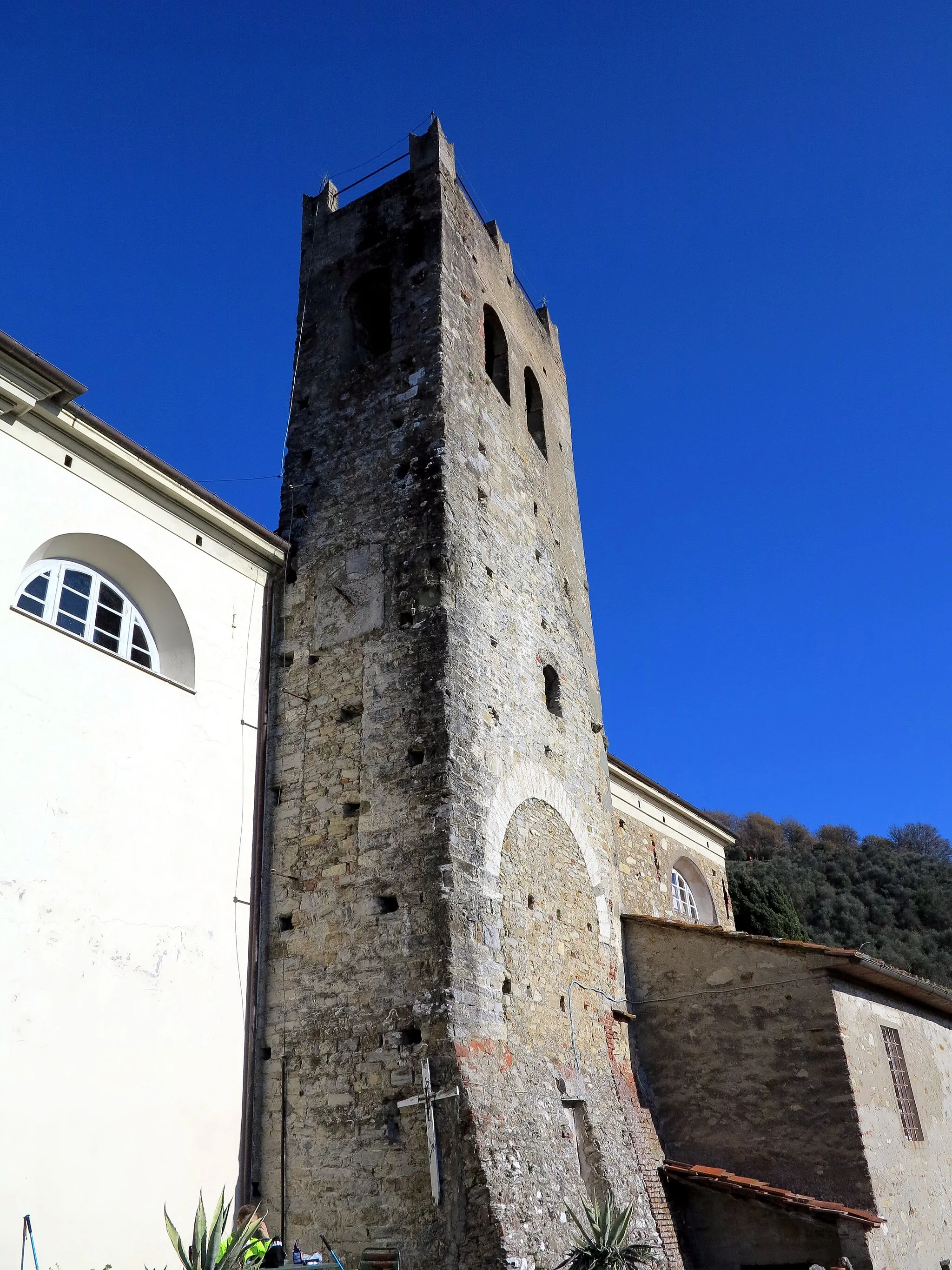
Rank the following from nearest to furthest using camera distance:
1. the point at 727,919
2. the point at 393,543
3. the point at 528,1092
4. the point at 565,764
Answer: the point at 528,1092, the point at 393,543, the point at 565,764, the point at 727,919

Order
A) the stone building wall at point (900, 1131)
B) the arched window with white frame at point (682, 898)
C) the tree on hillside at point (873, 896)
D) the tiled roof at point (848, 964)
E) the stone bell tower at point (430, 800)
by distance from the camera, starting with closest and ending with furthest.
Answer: the stone bell tower at point (430, 800) → the stone building wall at point (900, 1131) → the tiled roof at point (848, 964) → the arched window with white frame at point (682, 898) → the tree on hillside at point (873, 896)

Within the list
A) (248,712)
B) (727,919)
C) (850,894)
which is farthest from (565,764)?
(850,894)

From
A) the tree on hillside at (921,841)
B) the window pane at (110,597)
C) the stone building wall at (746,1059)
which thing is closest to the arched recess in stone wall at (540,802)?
the stone building wall at (746,1059)

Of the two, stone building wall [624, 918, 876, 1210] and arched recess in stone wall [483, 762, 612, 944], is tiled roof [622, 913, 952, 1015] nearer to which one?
stone building wall [624, 918, 876, 1210]

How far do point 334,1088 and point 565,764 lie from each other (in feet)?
15.4

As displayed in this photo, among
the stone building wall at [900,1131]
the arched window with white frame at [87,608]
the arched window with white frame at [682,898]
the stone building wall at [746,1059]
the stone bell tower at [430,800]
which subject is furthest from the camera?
the arched window with white frame at [682,898]

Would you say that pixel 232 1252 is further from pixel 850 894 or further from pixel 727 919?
pixel 850 894

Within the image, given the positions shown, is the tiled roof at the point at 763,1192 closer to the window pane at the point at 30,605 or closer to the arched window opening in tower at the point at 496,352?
the window pane at the point at 30,605

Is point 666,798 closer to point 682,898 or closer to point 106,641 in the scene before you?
point 682,898

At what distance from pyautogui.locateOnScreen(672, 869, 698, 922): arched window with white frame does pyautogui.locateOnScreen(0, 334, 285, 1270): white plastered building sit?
999 cm

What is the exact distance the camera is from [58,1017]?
7.41 metres

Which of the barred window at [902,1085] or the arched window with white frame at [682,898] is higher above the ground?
the arched window with white frame at [682,898]

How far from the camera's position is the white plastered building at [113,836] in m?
7.26

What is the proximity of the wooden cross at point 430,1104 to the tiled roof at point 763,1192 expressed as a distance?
3831 mm
